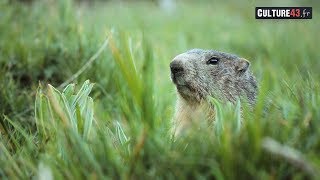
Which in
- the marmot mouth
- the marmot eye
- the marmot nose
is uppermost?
the marmot nose

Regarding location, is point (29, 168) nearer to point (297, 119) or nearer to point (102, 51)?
point (297, 119)

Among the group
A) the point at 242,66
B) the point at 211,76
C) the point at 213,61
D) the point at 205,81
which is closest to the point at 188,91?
the point at 205,81

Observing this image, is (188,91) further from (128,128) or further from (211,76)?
(128,128)

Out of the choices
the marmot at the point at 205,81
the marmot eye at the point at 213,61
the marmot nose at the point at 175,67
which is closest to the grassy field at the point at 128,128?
the marmot at the point at 205,81

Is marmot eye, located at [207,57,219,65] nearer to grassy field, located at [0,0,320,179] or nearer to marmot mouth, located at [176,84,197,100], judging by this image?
marmot mouth, located at [176,84,197,100]

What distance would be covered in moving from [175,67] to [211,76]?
357 millimetres

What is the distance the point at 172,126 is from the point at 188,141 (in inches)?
47.1

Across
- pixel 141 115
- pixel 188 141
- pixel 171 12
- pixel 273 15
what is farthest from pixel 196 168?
pixel 171 12

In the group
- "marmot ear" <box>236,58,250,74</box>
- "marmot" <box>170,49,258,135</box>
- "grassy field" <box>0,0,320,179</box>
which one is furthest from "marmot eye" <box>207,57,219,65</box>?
"grassy field" <box>0,0,320,179</box>

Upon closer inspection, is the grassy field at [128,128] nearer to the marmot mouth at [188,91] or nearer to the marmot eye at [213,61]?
the marmot mouth at [188,91]

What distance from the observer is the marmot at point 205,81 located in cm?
306

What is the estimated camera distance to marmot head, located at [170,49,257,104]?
3.08m

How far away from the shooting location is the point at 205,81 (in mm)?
3186

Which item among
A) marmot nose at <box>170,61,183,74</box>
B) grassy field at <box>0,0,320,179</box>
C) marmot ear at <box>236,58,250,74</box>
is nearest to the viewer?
grassy field at <box>0,0,320,179</box>
